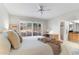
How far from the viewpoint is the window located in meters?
1.98

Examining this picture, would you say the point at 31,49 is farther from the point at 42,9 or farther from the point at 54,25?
the point at 42,9

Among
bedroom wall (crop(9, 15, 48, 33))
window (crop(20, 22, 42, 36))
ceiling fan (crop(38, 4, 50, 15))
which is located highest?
A: ceiling fan (crop(38, 4, 50, 15))

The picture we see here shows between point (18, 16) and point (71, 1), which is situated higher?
point (71, 1)

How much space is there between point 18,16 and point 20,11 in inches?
3.0

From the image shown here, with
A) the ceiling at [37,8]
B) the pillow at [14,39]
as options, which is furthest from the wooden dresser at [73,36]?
the pillow at [14,39]

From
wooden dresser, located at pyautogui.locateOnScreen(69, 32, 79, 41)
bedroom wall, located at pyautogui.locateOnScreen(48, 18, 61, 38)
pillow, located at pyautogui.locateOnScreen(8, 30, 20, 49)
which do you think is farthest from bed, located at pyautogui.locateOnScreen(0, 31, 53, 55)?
wooden dresser, located at pyautogui.locateOnScreen(69, 32, 79, 41)

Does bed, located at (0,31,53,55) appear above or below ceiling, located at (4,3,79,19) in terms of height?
below

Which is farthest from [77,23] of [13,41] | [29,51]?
[13,41]

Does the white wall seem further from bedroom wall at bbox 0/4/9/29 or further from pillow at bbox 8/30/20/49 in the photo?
bedroom wall at bbox 0/4/9/29

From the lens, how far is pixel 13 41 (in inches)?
75.1

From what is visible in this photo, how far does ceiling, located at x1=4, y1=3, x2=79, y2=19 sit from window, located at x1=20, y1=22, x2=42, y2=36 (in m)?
0.13

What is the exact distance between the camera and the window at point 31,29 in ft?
6.48
